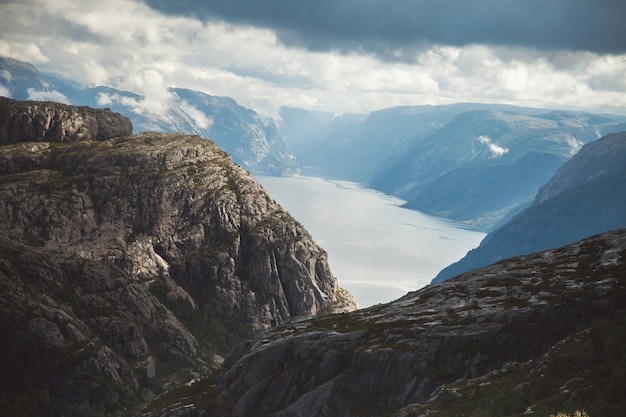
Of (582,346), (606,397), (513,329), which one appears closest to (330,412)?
(513,329)

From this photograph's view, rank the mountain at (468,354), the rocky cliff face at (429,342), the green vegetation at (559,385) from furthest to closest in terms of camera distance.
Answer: the rocky cliff face at (429,342) < the mountain at (468,354) < the green vegetation at (559,385)

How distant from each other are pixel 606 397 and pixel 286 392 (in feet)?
203

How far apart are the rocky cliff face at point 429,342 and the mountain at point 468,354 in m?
0.21

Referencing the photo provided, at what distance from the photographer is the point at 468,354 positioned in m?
95.8

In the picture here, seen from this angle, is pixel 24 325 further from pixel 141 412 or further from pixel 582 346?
pixel 582 346

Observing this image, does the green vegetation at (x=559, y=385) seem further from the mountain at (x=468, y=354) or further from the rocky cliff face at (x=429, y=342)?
the rocky cliff face at (x=429, y=342)

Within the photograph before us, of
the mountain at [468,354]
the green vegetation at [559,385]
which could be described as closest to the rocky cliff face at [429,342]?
the mountain at [468,354]

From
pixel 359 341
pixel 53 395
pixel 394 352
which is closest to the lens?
pixel 394 352

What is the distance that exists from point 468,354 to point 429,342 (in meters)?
7.24

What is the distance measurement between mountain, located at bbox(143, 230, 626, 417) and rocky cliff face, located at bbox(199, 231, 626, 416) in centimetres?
21

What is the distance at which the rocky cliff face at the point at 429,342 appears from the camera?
310 ft

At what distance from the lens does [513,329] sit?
97312 millimetres

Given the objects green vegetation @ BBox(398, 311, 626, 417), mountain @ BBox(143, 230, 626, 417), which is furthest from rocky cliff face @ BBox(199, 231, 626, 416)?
green vegetation @ BBox(398, 311, 626, 417)

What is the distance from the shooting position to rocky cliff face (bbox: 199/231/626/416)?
94500 millimetres
